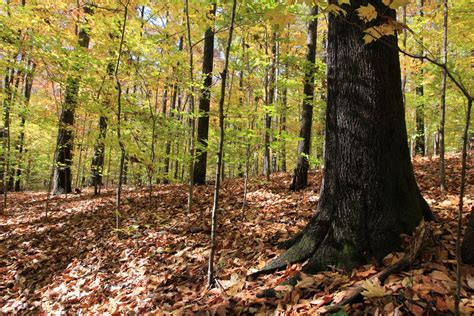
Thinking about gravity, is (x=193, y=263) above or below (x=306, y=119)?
below

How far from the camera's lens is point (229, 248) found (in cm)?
414

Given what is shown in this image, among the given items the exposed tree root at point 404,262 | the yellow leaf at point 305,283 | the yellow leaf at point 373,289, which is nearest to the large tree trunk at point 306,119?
the exposed tree root at point 404,262

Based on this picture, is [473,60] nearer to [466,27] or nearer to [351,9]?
[466,27]

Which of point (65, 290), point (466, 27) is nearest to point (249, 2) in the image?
point (466, 27)

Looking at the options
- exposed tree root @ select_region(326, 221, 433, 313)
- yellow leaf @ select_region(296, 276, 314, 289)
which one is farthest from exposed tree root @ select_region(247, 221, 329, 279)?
exposed tree root @ select_region(326, 221, 433, 313)

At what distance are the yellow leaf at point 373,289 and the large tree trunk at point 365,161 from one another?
0.46 m

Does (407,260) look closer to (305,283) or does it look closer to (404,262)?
(404,262)

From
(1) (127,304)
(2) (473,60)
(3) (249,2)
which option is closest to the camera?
(1) (127,304)

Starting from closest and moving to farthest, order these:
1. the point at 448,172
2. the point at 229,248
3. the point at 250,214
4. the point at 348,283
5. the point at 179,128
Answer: the point at 348,283 < the point at 229,248 < the point at 250,214 < the point at 448,172 < the point at 179,128

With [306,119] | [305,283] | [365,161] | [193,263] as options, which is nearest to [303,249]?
[305,283]

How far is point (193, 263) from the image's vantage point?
156 inches

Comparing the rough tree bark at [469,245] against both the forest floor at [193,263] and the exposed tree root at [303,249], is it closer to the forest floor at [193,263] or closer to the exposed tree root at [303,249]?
the forest floor at [193,263]

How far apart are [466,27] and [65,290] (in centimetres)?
902

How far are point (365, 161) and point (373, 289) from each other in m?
1.18
